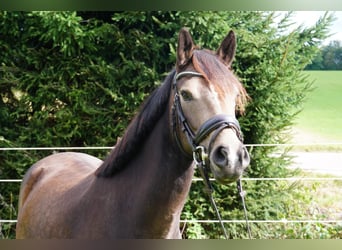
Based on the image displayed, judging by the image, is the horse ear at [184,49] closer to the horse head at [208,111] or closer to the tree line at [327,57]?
A: the horse head at [208,111]

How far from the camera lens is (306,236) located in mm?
3570

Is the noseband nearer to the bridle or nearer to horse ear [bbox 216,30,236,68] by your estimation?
the bridle

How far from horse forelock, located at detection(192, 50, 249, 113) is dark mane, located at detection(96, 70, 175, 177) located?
13 cm

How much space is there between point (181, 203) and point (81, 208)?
429 mm

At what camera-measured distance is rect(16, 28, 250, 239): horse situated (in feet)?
4.04

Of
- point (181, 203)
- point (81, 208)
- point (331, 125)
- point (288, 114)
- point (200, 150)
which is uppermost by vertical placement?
point (200, 150)

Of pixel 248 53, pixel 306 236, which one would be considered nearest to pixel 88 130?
pixel 248 53

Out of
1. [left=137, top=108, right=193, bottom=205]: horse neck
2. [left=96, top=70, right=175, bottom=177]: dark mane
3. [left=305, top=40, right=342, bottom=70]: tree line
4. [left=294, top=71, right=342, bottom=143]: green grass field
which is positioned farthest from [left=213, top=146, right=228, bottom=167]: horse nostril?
[left=294, top=71, right=342, bottom=143]: green grass field

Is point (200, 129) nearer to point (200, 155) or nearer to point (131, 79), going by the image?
point (200, 155)

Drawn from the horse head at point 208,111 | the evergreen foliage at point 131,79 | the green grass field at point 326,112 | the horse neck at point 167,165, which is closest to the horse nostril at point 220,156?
the horse head at point 208,111

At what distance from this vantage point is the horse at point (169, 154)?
1.23 m

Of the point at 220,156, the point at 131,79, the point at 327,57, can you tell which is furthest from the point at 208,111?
the point at 327,57

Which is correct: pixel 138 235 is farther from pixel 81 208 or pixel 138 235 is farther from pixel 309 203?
pixel 309 203

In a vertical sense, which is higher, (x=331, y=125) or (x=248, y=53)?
Answer: (x=248, y=53)
